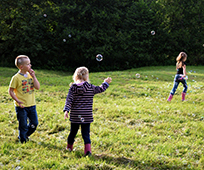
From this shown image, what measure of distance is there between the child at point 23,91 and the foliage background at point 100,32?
49.5 feet

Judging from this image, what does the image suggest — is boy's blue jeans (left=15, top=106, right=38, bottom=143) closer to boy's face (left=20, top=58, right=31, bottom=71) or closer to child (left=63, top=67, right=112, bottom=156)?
boy's face (left=20, top=58, right=31, bottom=71)

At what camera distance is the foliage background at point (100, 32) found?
61.6ft

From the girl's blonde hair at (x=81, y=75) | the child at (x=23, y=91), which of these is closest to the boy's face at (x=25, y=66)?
the child at (x=23, y=91)

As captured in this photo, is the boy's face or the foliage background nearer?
the boy's face

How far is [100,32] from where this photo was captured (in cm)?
2034

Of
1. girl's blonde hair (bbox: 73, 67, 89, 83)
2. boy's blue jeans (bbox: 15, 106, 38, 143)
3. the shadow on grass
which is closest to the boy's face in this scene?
boy's blue jeans (bbox: 15, 106, 38, 143)

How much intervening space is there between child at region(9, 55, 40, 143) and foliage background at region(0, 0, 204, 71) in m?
15.1

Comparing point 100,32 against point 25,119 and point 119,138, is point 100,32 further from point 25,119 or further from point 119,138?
point 25,119

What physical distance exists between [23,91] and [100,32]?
675 inches

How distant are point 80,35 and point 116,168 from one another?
57.1 feet

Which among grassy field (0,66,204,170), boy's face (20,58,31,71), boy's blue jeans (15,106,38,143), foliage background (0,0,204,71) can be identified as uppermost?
foliage background (0,0,204,71)

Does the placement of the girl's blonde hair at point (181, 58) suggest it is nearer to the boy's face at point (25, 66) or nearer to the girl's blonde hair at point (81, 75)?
the girl's blonde hair at point (81, 75)

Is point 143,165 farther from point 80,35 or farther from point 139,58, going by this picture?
point 139,58

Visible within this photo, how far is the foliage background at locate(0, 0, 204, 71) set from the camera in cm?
1878
